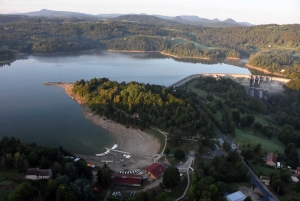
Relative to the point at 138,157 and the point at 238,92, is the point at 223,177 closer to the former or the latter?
the point at 138,157

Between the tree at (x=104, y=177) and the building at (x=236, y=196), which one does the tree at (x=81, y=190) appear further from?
the building at (x=236, y=196)

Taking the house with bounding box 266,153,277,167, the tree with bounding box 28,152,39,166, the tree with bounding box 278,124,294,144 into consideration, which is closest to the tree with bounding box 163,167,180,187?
the house with bounding box 266,153,277,167

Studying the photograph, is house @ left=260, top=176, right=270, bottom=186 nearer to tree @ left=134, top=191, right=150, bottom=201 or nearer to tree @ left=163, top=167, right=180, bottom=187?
tree @ left=163, top=167, right=180, bottom=187

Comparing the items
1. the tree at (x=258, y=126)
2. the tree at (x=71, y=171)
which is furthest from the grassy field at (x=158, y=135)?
the tree at (x=258, y=126)

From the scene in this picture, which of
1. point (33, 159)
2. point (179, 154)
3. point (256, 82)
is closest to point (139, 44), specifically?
point (256, 82)

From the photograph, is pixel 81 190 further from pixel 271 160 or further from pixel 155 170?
pixel 271 160

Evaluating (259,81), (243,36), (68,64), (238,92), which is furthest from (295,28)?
(68,64)

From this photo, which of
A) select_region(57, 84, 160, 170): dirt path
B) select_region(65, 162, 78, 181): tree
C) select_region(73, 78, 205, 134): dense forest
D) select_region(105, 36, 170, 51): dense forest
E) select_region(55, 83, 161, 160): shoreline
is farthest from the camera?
select_region(105, 36, 170, 51): dense forest
